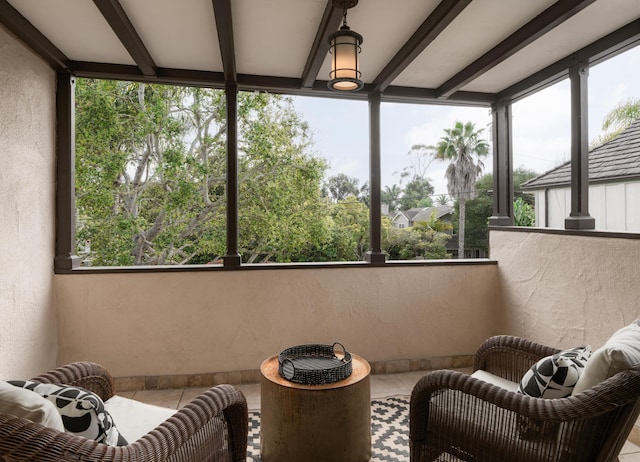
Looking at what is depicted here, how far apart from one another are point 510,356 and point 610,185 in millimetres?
4431

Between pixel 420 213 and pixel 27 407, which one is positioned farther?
pixel 420 213

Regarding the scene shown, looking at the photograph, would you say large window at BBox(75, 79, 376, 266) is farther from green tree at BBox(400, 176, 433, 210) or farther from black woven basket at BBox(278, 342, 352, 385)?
green tree at BBox(400, 176, 433, 210)

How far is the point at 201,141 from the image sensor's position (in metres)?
7.42

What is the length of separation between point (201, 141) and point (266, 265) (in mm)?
4890

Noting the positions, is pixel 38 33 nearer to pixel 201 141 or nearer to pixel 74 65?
pixel 74 65

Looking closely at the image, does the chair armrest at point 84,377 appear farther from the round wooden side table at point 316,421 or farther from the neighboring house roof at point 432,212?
the neighboring house roof at point 432,212

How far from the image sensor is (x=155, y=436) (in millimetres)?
1295

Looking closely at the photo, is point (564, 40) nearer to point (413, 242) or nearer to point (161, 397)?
point (161, 397)

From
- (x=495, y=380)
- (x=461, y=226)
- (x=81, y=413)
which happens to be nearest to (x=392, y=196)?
(x=461, y=226)

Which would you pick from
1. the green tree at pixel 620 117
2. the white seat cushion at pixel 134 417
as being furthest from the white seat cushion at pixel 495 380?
the green tree at pixel 620 117

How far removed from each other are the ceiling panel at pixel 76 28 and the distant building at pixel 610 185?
13.2ft

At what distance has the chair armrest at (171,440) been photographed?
102 cm

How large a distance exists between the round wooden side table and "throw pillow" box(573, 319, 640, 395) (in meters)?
0.97

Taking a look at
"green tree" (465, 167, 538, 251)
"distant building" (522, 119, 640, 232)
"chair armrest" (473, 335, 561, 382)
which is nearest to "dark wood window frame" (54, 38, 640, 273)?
"distant building" (522, 119, 640, 232)
